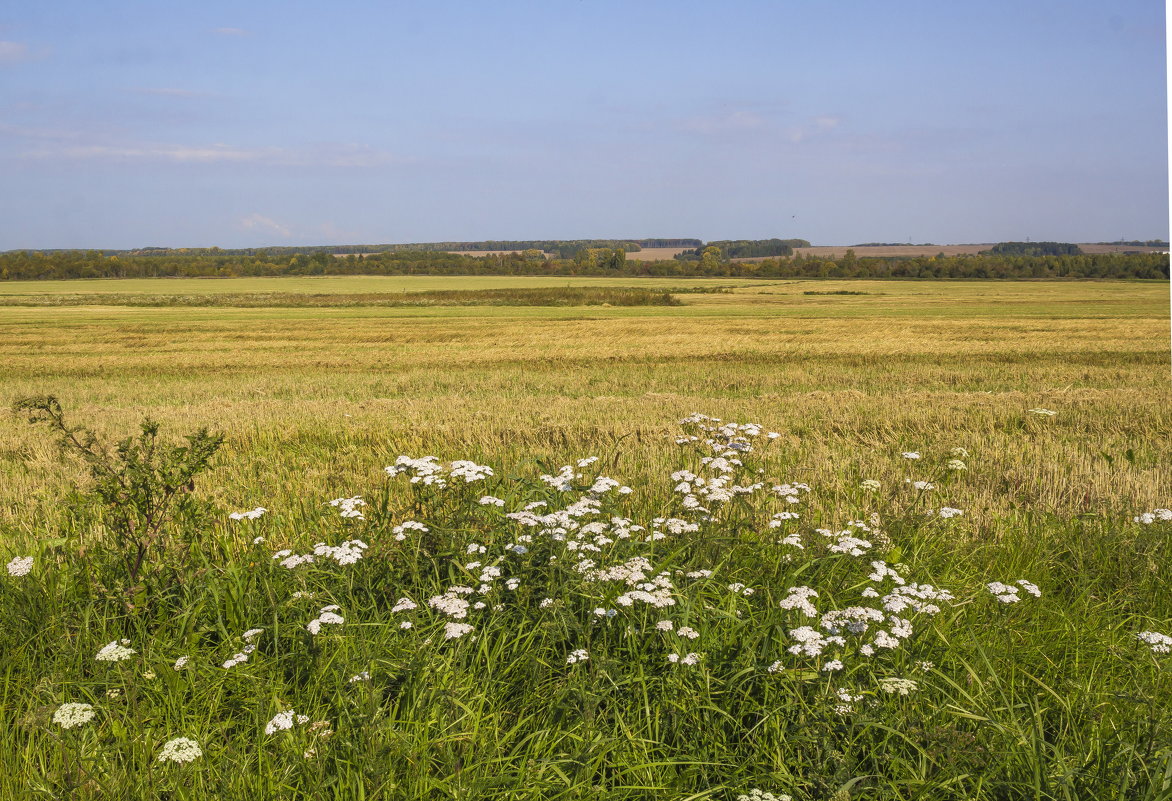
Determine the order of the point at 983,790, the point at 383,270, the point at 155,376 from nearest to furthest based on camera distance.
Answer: the point at 983,790 < the point at 155,376 < the point at 383,270

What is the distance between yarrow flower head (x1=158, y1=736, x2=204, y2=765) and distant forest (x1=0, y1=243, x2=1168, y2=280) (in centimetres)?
12786

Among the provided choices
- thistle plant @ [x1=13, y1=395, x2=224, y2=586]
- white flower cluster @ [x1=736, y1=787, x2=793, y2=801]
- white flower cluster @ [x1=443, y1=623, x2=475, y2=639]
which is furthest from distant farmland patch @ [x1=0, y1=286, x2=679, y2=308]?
white flower cluster @ [x1=736, y1=787, x2=793, y2=801]

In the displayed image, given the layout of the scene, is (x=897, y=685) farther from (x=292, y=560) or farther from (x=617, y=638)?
(x=292, y=560)

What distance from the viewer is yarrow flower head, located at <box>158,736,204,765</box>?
2.75m

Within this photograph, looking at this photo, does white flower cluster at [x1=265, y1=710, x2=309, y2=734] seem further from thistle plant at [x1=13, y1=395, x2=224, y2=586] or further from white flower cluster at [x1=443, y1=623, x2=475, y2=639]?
thistle plant at [x1=13, y1=395, x2=224, y2=586]

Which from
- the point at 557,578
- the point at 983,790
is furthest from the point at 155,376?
the point at 983,790

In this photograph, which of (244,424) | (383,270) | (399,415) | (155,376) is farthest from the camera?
(383,270)

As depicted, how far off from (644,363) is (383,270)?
132 meters

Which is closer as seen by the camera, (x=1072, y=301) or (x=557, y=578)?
(x=557, y=578)

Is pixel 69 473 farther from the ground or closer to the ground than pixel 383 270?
closer to the ground

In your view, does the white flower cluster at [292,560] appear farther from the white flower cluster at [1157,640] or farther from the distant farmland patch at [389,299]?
the distant farmland patch at [389,299]

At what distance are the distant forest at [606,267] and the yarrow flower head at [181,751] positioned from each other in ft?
419

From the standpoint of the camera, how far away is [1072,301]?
64812 mm

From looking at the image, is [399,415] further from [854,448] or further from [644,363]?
[644,363]
